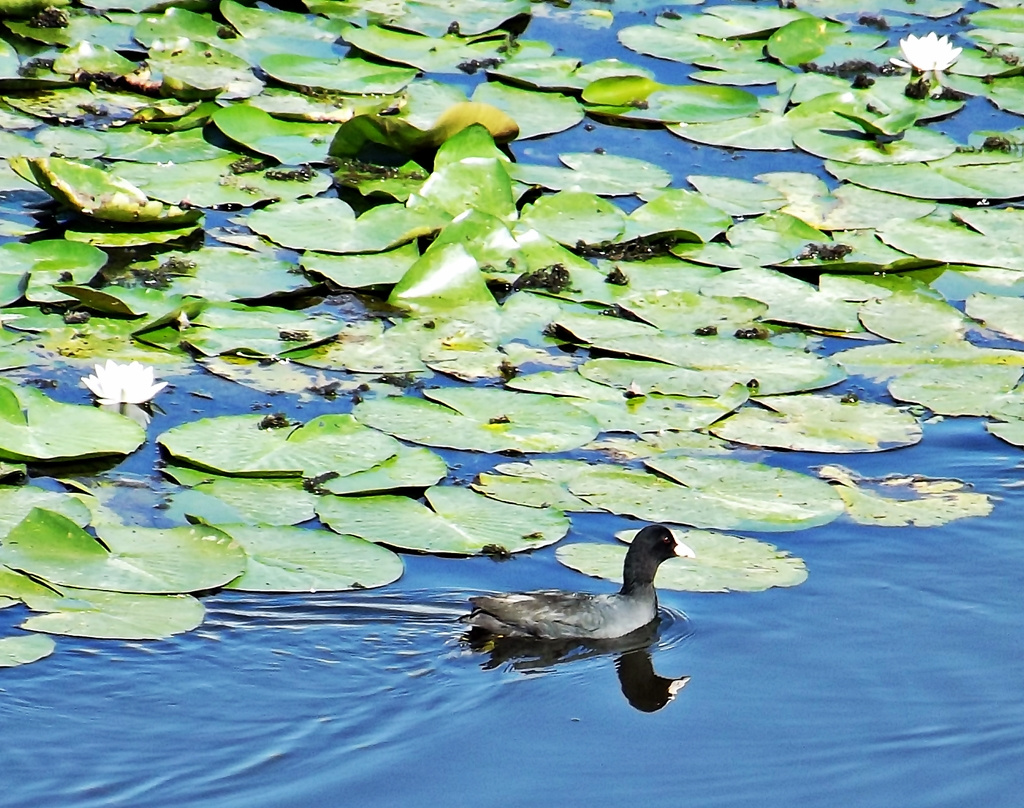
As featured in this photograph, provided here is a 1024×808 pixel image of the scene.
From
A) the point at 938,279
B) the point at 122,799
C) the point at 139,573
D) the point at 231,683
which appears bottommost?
the point at 122,799

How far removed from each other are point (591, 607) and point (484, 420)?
1479 millimetres

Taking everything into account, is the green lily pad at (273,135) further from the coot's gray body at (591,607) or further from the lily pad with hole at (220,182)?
the coot's gray body at (591,607)

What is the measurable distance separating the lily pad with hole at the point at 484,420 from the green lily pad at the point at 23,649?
2.19 meters

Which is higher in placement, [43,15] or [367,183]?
[43,15]

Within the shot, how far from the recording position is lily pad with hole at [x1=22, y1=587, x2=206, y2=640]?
6230mm

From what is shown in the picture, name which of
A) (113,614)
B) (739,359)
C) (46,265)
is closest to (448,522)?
(113,614)

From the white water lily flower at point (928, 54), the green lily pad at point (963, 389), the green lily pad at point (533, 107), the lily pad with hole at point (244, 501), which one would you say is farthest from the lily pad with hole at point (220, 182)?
the white water lily flower at point (928, 54)

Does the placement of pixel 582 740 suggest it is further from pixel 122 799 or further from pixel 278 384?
pixel 278 384

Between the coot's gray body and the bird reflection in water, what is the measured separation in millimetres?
56

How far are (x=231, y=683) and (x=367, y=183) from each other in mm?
4852

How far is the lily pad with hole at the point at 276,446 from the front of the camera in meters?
7.41

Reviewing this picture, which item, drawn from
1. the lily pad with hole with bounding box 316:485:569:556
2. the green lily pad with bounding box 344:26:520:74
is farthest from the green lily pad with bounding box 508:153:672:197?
the lily pad with hole with bounding box 316:485:569:556

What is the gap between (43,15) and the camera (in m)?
12.3

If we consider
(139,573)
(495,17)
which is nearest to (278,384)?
(139,573)
